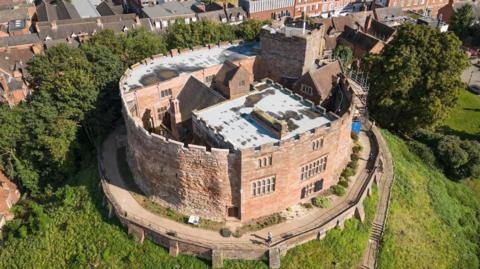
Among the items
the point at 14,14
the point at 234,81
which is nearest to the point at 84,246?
the point at 234,81

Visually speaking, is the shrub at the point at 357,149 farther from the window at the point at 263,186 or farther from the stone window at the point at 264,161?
the stone window at the point at 264,161

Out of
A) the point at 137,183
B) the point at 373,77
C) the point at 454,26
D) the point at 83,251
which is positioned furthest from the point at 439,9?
the point at 83,251

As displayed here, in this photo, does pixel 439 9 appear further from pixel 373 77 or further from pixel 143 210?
pixel 143 210

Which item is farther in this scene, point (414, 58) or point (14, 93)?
point (14, 93)

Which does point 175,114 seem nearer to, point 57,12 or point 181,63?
point 181,63

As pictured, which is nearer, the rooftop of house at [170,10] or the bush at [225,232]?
the bush at [225,232]

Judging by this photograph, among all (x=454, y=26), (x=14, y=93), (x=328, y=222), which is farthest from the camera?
(x=454, y=26)

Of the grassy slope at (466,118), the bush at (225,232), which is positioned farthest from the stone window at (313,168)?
the grassy slope at (466,118)
